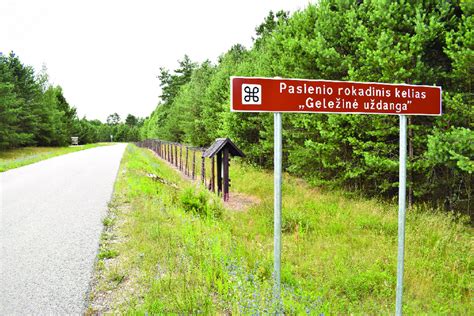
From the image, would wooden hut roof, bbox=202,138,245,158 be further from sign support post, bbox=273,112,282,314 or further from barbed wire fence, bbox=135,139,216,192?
sign support post, bbox=273,112,282,314

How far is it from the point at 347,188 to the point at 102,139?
127448mm

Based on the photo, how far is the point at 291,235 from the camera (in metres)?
6.85

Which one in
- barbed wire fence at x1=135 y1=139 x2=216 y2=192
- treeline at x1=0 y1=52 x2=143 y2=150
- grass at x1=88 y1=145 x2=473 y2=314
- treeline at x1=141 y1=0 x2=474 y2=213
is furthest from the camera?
treeline at x1=0 y1=52 x2=143 y2=150

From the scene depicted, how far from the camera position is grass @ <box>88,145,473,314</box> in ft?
11.3

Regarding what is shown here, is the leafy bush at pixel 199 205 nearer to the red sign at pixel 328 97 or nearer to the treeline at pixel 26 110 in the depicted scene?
the red sign at pixel 328 97

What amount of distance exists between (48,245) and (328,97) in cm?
476

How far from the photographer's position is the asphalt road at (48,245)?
3.50 m

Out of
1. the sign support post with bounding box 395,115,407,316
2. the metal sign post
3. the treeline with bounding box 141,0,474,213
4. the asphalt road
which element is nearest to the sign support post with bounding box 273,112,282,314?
the metal sign post

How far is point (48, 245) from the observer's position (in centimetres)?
520

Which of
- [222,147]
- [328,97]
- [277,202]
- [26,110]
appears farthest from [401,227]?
[26,110]

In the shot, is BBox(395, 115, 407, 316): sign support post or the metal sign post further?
BBox(395, 115, 407, 316): sign support post

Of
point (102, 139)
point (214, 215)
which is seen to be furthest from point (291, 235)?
point (102, 139)

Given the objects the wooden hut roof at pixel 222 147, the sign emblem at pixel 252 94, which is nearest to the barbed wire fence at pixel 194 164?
the wooden hut roof at pixel 222 147

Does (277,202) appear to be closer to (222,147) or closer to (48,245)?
(48,245)
